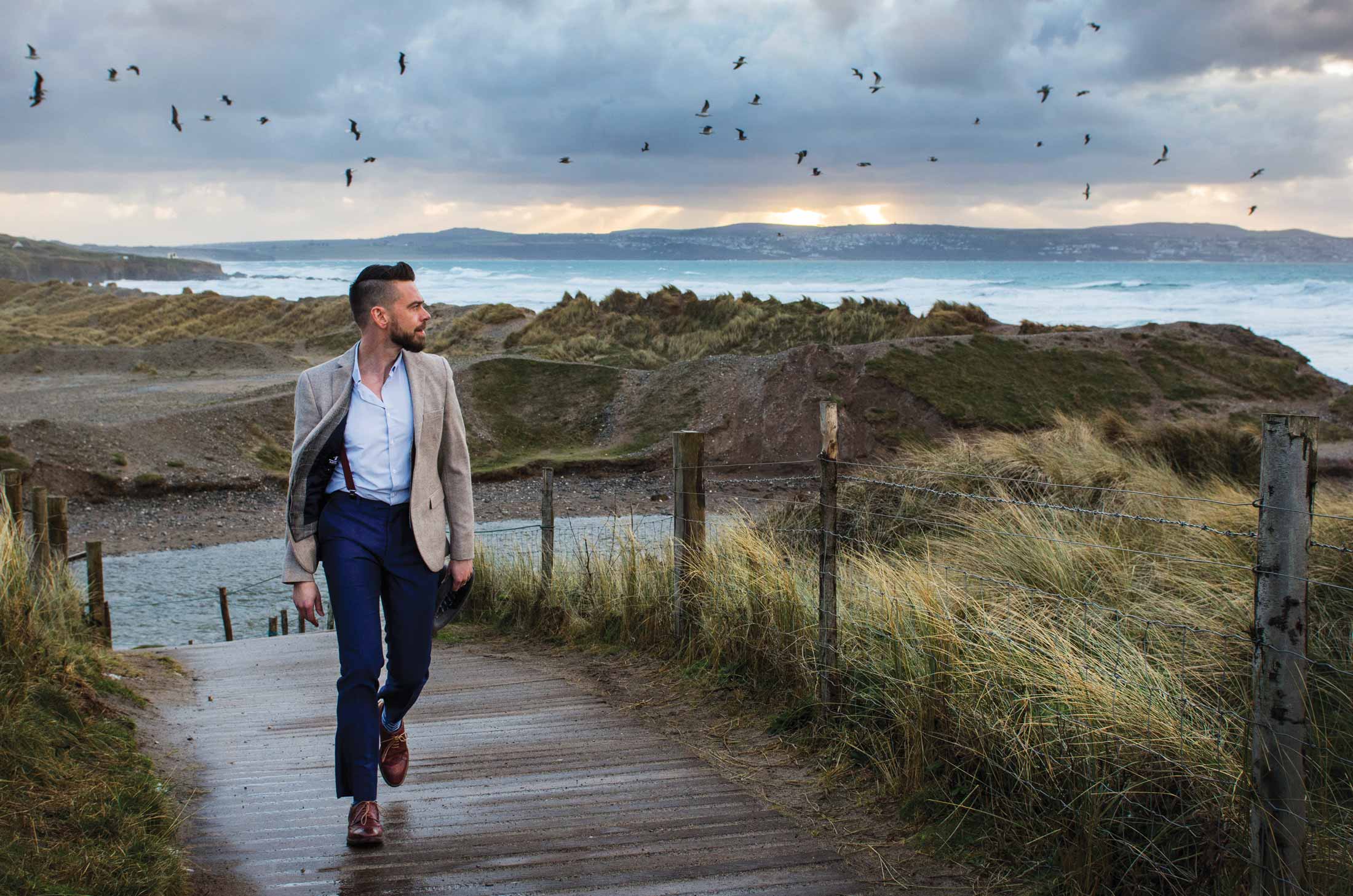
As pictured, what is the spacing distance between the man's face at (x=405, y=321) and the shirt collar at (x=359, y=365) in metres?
0.04

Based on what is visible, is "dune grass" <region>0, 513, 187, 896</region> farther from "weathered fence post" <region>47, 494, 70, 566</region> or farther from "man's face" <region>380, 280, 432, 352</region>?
"weathered fence post" <region>47, 494, 70, 566</region>

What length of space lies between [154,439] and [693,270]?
13047cm

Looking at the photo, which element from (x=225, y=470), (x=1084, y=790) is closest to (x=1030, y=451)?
(x=1084, y=790)

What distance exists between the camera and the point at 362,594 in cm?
385

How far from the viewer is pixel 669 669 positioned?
21.3 feet

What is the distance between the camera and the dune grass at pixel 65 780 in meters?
3.22

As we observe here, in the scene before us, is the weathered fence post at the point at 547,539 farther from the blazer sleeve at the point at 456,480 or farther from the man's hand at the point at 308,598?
the man's hand at the point at 308,598

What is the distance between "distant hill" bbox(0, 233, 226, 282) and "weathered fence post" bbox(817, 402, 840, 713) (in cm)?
12139

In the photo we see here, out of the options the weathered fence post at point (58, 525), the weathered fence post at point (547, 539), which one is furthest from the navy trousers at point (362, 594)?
the weathered fence post at point (58, 525)

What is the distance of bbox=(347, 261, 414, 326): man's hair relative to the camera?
13.0 ft

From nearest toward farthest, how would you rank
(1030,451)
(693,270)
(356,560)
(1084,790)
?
(1084,790) < (356,560) < (1030,451) < (693,270)

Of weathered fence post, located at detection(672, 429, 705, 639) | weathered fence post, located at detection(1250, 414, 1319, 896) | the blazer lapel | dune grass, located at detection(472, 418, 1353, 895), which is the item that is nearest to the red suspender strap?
the blazer lapel

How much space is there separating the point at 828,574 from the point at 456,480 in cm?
183

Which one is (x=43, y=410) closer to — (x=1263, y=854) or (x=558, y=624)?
(x=558, y=624)
